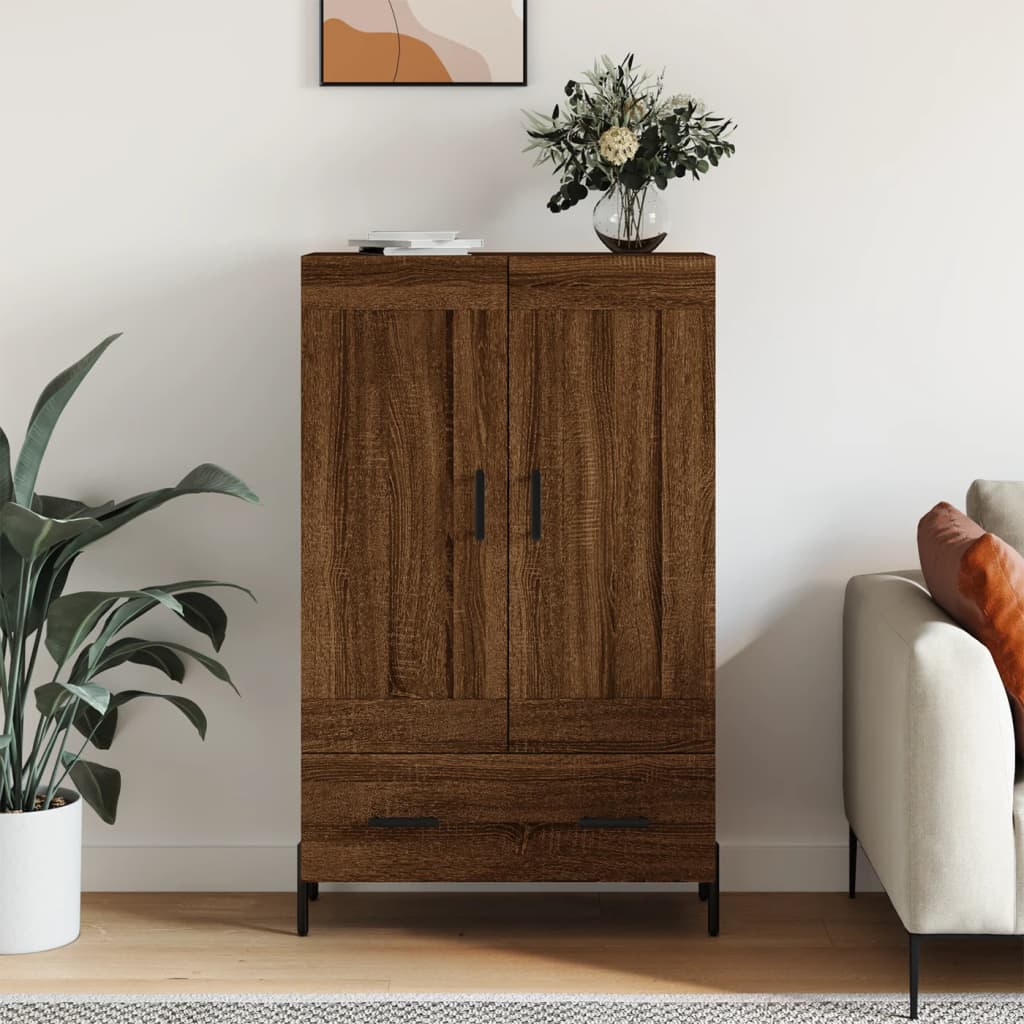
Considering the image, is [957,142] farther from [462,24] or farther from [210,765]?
[210,765]

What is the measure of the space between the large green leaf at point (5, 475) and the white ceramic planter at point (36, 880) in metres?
0.66

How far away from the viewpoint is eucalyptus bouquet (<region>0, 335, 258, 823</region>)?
2.42 metres

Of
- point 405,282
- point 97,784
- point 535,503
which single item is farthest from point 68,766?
point 405,282

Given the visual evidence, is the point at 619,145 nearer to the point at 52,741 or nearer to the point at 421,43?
the point at 421,43

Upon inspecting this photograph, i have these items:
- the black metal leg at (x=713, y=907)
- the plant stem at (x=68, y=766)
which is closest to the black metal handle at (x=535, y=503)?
the black metal leg at (x=713, y=907)

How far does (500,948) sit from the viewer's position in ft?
8.46

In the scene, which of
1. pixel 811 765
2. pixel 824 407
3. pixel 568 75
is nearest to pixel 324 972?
pixel 811 765

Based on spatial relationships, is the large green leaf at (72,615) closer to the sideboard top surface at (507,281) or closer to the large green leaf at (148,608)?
the large green leaf at (148,608)

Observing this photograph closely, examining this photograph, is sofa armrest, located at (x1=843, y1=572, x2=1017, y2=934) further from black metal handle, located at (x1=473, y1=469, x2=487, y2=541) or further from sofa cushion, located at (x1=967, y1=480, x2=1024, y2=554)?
black metal handle, located at (x1=473, y1=469, x2=487, y2=541)

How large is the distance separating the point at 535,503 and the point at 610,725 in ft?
1.58

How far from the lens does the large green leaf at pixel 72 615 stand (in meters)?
2.41

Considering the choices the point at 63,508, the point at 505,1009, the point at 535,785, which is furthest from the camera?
the point at 63,508

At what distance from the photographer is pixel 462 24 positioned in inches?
112

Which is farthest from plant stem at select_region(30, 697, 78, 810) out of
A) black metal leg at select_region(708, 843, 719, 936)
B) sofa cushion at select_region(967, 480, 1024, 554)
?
sofa cushion at select_region(967, 480, 1024, 554)
